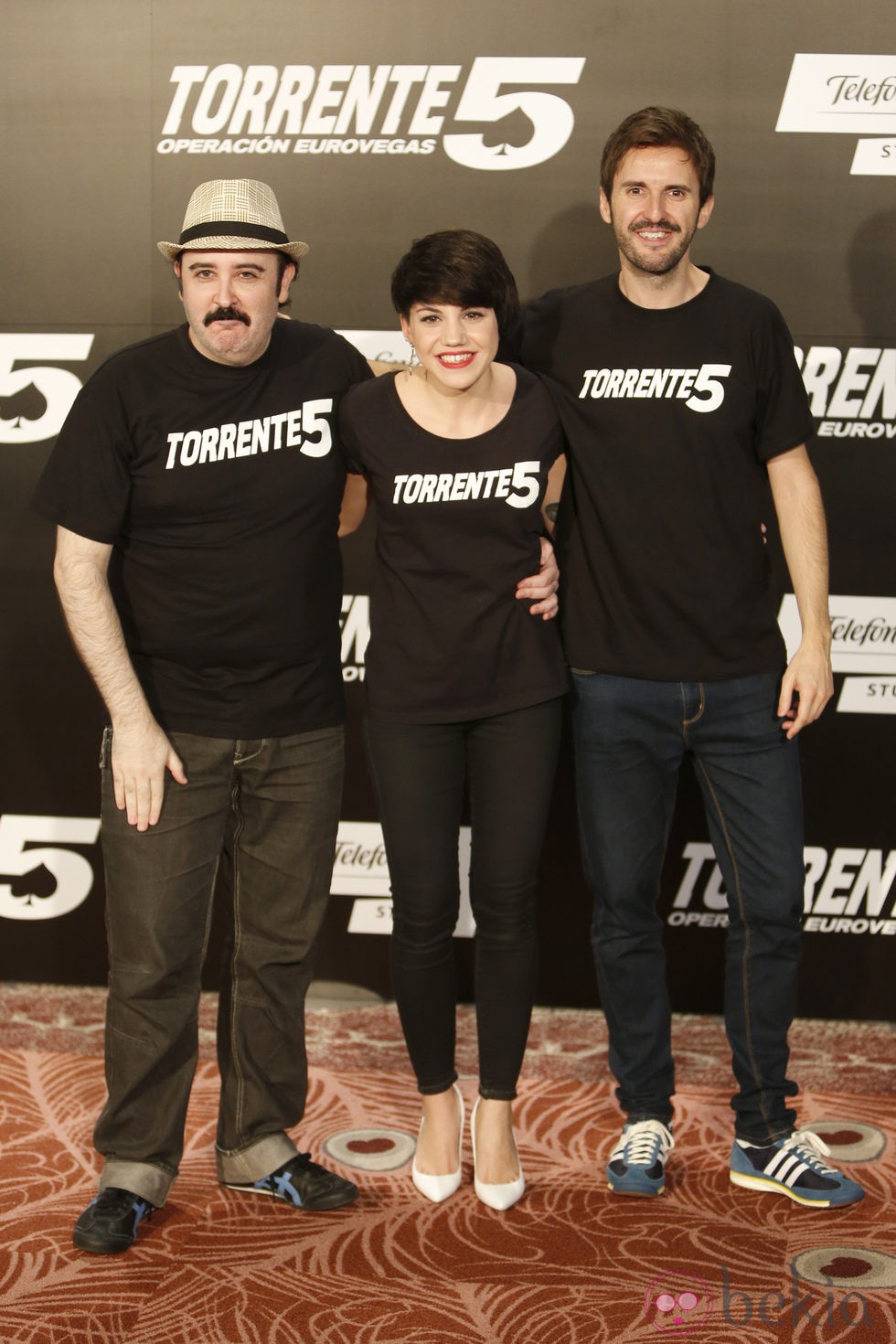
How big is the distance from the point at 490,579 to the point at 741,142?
128 centimetres

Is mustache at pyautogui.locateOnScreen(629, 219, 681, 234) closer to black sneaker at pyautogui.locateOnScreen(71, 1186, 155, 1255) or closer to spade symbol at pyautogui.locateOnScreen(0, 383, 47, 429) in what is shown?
spade symbol at pyautogui.locateOnScreen(0, 383, 47, 429)

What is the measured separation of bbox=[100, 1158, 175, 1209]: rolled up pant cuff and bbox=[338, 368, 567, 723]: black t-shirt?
0.91 metres

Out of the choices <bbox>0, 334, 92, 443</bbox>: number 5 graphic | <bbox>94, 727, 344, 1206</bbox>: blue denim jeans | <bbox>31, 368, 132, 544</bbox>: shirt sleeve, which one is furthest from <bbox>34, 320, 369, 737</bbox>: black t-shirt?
<bbox>0, 334, 92, 443</bbox>: number 5 graphic

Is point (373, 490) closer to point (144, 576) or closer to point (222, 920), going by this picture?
point (144, 576)

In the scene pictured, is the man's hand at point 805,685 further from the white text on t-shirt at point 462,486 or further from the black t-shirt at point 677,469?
the white text on t-shirt at point 462,486

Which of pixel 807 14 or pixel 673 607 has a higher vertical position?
pixel 807 14

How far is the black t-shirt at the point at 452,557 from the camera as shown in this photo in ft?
7.42

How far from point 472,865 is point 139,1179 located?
31.8 inches

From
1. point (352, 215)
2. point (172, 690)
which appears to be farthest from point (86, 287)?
point (172, 690)

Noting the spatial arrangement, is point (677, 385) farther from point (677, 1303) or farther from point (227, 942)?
point (677, 1303)

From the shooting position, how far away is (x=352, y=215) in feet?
9.76

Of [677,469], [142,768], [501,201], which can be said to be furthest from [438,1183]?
[501,201]

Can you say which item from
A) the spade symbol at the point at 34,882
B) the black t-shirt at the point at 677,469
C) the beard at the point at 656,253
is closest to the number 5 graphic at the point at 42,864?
the spade symbol at the point at 34,882

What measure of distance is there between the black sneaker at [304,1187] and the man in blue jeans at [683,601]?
0.52 m
